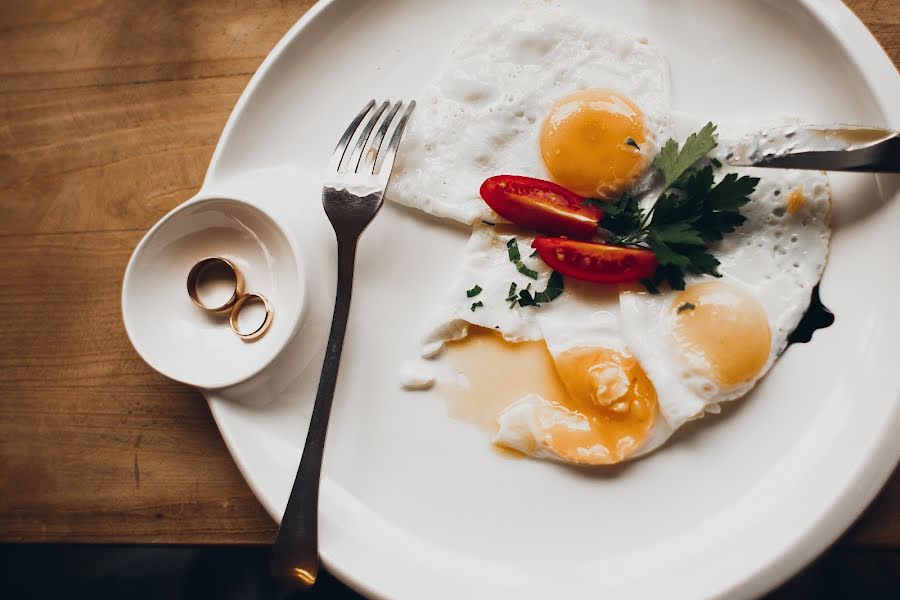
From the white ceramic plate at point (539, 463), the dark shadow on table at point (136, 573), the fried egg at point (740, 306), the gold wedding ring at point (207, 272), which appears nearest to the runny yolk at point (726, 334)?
the fried egg at point (740, 306)

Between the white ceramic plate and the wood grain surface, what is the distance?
289mm

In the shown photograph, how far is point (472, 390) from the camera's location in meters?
2.05

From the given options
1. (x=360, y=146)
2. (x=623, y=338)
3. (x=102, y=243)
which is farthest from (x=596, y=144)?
(x=102, y=243)

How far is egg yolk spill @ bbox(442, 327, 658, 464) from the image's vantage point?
1.87 m

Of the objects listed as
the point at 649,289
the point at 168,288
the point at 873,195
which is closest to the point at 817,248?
the point at 873,195

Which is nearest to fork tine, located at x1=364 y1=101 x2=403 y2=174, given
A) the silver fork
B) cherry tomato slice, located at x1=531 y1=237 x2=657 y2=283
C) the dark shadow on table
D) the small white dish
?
the silver fork

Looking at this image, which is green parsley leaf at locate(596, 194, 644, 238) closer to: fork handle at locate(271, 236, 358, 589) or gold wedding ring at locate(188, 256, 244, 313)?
fork handle at locate(271, 236, 358, 589)

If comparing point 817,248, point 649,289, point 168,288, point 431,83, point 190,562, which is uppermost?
point 431,83

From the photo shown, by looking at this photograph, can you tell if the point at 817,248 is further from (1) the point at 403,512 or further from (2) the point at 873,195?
(1) the point at 403,512

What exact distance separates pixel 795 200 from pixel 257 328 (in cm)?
176

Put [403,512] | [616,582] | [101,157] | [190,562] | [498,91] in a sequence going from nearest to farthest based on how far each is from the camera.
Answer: [616,582], [403,512], [498,91], [101,157], [190,562]

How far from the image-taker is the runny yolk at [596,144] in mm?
1955

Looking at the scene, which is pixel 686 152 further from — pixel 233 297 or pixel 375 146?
pixel 233 297

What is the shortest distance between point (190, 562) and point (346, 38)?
220cm
